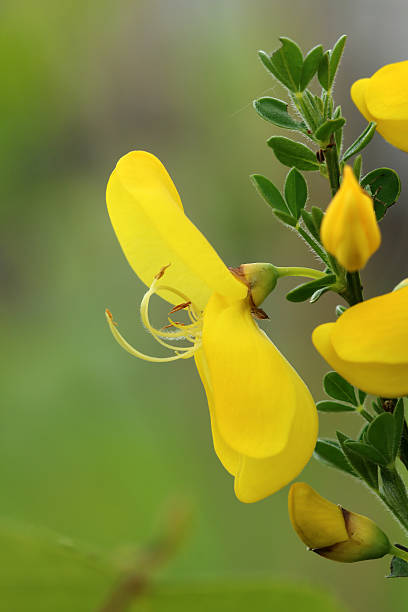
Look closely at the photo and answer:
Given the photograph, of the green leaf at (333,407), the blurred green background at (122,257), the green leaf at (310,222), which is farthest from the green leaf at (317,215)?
the blurred green background at (122,257)

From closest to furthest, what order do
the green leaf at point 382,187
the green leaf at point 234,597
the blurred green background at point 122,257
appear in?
the green leaf at point 234,597 < the green leaf at point 382,187 < the blurred green background at point 122,257

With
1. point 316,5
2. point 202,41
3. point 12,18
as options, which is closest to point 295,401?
point 12,18

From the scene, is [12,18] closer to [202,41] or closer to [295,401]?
[202,41]

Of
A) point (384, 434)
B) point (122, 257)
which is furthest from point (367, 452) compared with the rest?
point (122, 257)

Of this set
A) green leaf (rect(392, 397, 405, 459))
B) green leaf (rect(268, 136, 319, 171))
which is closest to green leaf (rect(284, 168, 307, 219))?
green leaf (rect(268, 136, 319, 171))

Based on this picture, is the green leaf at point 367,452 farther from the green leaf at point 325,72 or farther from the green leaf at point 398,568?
the green leaf at point 325,72

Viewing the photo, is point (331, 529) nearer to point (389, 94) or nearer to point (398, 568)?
point (398, 568)
